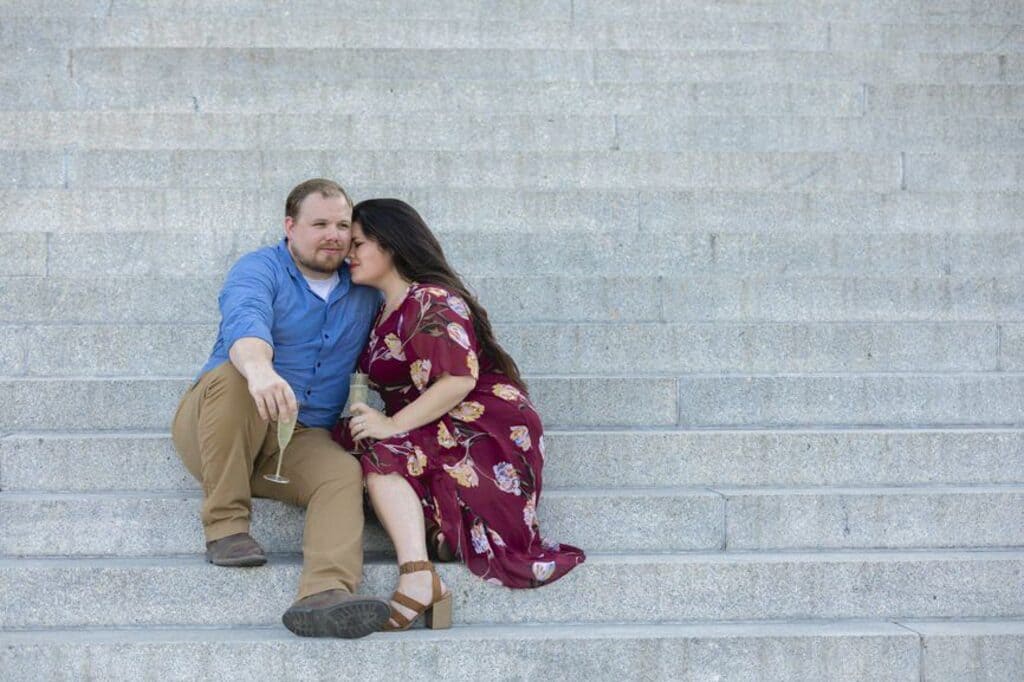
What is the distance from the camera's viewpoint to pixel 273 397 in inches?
138

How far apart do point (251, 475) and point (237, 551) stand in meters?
0.26

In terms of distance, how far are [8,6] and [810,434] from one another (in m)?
5.63

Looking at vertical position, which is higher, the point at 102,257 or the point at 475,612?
the point at 102,257

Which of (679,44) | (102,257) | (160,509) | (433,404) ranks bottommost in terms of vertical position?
(160,509)

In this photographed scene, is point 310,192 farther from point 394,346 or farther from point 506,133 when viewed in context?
point 506,133

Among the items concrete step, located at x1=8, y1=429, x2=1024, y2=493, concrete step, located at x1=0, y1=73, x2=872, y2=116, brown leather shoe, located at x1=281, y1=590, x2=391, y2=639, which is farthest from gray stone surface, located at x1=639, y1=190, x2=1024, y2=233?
brown leather shoe, located at x1=281, y1=590, x2=391, y2=639

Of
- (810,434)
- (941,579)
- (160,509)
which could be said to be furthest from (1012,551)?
(160,509)

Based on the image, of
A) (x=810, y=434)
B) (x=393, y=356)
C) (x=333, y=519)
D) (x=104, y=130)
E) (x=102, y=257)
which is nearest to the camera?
(x=333, y=519)

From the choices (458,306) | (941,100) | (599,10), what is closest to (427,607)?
(458,306)

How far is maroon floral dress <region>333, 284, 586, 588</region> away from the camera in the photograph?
12.5ft

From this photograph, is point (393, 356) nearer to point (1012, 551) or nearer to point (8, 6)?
point (1012, 551)

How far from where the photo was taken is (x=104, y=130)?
245 inches

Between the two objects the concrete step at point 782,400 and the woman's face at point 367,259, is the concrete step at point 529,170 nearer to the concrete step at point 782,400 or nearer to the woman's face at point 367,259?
the concrete step at point 782,400

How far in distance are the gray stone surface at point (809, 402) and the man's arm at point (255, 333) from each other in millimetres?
1700
